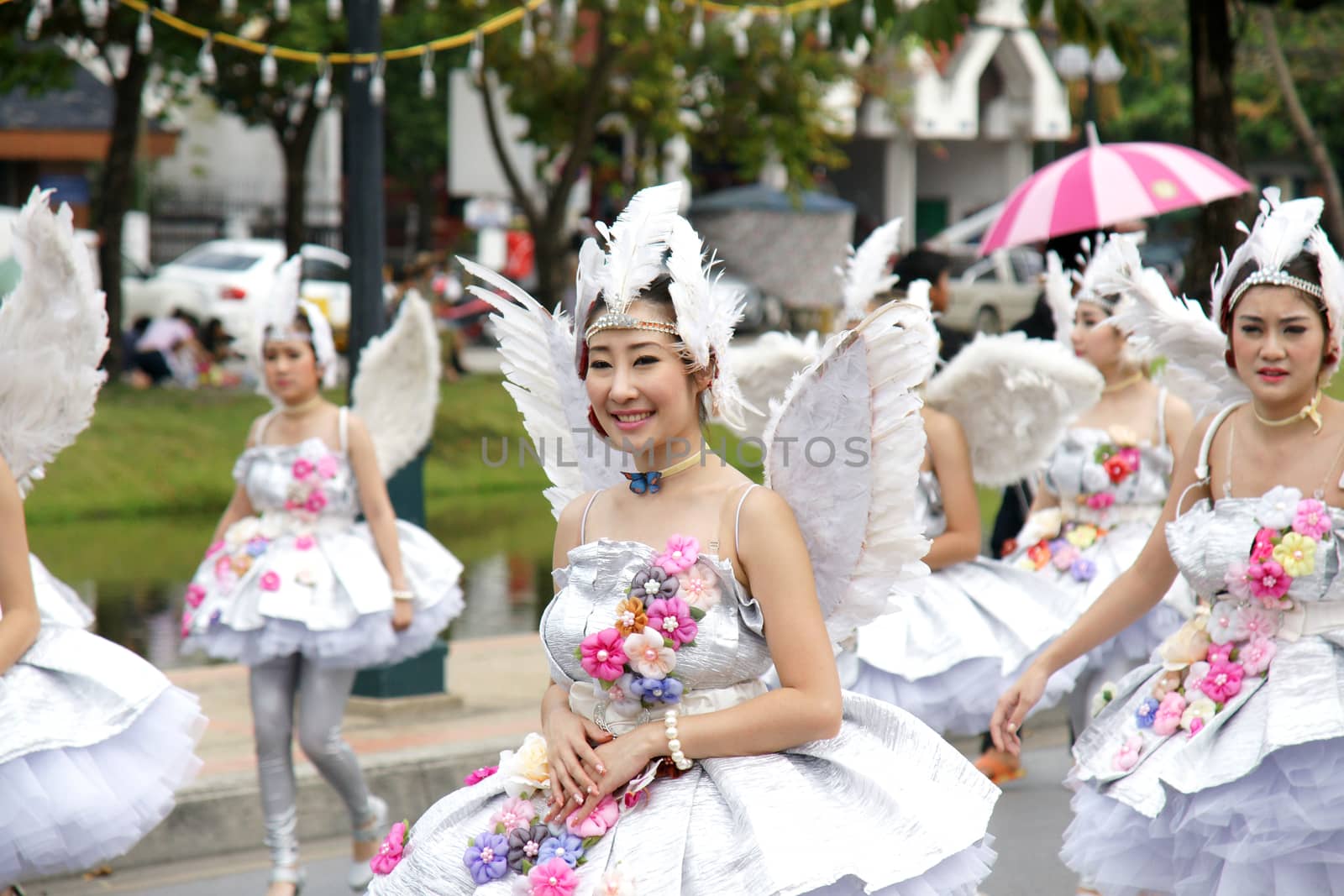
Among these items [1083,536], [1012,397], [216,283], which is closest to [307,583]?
[1012,397]

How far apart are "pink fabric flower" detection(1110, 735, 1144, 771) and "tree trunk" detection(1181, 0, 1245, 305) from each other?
22.1ft

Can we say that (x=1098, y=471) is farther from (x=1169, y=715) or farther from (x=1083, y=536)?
(x=1169, y=715)

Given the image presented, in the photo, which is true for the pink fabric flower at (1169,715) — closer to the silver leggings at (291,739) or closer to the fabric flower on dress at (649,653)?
the fabric flower on dress at (649,653)

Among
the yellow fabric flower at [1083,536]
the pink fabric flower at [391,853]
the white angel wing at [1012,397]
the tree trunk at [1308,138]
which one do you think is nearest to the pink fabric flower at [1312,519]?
the pink fabric flower at [391,853]

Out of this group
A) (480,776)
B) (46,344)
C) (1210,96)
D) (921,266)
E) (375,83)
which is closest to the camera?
(480,776)

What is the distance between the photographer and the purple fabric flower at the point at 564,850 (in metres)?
3.11

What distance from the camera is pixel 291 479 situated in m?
6.31

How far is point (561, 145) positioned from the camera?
23.6 m

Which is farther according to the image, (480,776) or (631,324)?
(480,776)

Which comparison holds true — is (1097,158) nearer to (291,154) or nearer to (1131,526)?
(1131,526)

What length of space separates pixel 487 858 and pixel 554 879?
18cm

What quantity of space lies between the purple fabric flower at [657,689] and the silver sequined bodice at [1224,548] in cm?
154

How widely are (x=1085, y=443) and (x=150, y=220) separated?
29883mm

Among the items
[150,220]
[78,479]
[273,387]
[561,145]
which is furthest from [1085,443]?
[150,220]
